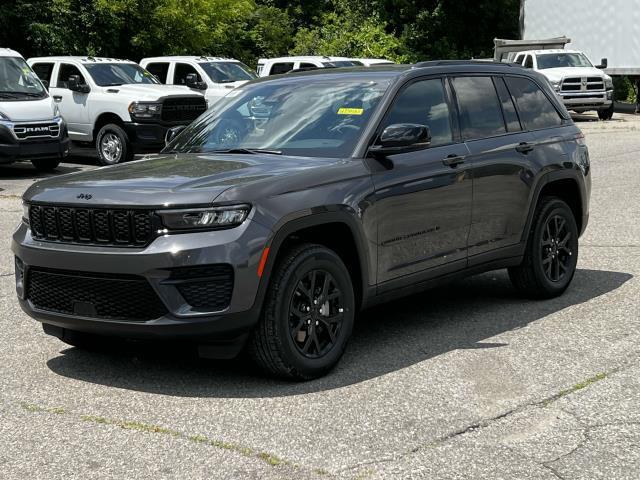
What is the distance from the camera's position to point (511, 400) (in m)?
5.62

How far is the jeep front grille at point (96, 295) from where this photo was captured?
18.4 ft

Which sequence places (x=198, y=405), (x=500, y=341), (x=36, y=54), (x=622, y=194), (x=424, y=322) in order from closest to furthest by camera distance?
(x=198, y=405) < (x=500, y=341) < (x=424, y=322) < (x=622, y=194) < (x=36, y=54)

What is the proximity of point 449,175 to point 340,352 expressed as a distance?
5.02ft

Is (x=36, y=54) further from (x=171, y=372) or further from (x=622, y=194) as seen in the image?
(x=171, y=372)

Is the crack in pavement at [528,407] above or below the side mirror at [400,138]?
below

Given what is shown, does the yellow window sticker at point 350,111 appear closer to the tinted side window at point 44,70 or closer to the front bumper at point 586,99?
the tinted side window at point 44,70

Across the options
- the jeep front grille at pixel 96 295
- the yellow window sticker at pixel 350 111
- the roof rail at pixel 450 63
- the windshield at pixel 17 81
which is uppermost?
the roof rail at pixel 450 63

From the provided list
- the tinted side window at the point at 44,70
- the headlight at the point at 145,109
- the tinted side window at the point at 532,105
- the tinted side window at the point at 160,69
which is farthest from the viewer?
the tinted side window at the point at 160,69

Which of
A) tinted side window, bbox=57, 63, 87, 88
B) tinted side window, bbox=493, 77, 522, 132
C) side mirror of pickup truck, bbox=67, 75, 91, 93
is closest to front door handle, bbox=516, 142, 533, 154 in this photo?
tinted side window, bbox=493, 77, 522, 132

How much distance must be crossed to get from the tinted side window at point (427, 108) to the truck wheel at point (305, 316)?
4.07 feet

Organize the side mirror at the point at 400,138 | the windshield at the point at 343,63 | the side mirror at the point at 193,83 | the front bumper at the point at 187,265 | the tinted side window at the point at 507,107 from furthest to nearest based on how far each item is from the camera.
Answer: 1. the windshield at the point at 343,63
2. the side mirror at the point at 193,83
3. the tinted side window at the point at 507,107
4. the side mirror at the point at 400,138
5. the front bumper at the point at 187,265

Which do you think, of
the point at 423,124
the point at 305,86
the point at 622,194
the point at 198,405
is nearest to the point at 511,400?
the point at 198,405

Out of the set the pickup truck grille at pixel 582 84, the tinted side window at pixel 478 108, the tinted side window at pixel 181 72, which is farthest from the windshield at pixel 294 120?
the pickup truck grille at pixel 582 84

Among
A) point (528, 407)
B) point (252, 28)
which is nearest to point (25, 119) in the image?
point (528, 407)
